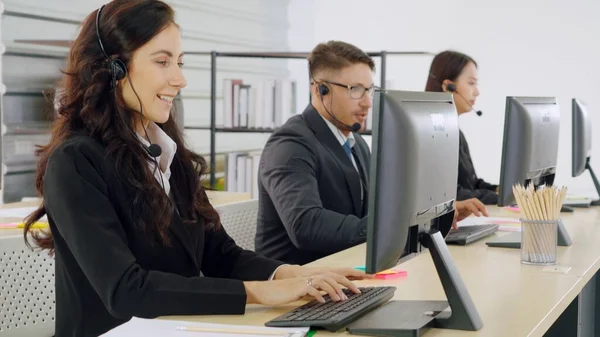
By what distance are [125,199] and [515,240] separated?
1.33m

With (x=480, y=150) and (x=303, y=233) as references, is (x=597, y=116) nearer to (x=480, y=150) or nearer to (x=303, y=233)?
(x=480, y=150)

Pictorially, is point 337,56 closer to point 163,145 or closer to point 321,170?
point 321,170

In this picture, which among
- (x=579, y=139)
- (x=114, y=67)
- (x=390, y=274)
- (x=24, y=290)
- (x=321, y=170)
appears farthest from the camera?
(x=579, y=139)

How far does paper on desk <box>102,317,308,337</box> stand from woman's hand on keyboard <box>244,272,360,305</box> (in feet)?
0.41

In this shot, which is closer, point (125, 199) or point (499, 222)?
point (125, 199)

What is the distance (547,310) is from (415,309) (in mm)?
275

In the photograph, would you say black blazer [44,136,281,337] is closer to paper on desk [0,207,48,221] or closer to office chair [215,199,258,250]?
paper on desk [0,207,48,221]

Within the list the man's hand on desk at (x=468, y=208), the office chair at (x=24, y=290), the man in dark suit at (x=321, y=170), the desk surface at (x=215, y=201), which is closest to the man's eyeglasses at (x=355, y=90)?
the man in dark suit at (x=321, y=170)

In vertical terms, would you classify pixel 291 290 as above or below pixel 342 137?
below

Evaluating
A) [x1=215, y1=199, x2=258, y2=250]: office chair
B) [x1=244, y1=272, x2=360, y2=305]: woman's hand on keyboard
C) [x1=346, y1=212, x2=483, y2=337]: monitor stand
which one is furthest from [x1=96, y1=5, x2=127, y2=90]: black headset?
[x1=215, y1=199, x2=258, y2=250]: office chair

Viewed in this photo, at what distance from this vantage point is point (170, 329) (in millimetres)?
1507

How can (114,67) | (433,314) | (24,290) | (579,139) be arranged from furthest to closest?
(579,139)
(24,290)
(114,67)
(433,314)

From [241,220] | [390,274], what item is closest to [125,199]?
[390,274]

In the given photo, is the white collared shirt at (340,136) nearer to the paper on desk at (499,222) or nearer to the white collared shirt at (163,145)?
the paper on desk at (499,222)
